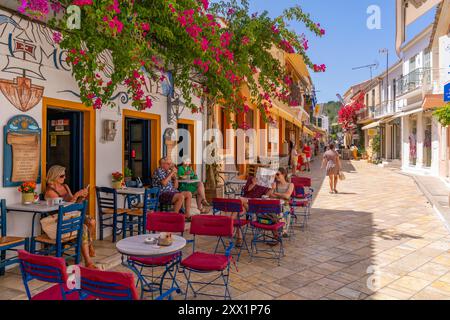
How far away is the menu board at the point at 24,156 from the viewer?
486cm

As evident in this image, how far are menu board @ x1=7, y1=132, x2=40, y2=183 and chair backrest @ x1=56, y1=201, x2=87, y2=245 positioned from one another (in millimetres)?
841

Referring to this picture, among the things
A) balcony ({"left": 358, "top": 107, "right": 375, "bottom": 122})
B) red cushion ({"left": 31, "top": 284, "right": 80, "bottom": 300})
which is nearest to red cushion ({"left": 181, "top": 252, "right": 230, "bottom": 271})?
red cushion ({"left": 31, "top": 284, "right": 80, "bottom": 300})

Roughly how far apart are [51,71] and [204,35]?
7.60 feet

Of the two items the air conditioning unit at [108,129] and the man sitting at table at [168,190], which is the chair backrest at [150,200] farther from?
the air conditioning unit at [108,129]

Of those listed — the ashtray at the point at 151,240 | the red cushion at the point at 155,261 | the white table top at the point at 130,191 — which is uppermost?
the white table top at the point at 130,191

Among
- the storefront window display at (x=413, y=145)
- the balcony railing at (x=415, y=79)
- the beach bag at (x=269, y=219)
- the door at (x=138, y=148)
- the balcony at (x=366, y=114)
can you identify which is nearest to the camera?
the beach bag at (x=269, y=219)

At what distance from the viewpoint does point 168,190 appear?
7.22 metres

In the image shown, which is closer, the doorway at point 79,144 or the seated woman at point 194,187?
the doorway at point 79,144

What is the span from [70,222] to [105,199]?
1.43 m

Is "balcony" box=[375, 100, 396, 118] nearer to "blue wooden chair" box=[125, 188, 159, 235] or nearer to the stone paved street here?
the stone paved street

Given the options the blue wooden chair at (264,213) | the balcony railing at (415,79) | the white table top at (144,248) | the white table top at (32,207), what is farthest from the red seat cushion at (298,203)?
the balcony railing at (415,79)

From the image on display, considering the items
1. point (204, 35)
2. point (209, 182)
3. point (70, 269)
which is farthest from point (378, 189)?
point (70, 269)

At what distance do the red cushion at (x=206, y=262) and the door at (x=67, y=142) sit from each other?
120 inches

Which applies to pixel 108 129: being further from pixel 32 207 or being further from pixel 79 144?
pixel 32 207
